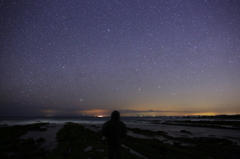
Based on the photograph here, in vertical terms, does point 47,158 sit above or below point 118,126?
below

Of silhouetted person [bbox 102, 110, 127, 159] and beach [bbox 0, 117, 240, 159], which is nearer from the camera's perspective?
silhouetted person [bbox 102, 110, 127, 159]

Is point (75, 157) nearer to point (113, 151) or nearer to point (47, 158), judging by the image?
point (47, 158)

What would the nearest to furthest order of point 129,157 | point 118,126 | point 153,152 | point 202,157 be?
point 118,126 → point 129,157 → point 202,157 → point 153,152

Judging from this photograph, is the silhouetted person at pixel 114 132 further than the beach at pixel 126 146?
No

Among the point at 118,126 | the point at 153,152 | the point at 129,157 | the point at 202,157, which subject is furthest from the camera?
the point at 153,152

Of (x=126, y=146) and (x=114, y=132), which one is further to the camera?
(x=126, y=146)

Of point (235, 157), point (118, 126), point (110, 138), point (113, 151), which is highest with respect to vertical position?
point (118, 126)

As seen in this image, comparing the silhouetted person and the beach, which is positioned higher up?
the silhouetted person

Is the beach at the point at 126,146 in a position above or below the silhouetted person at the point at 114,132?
below

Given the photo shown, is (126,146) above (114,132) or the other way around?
the other way around

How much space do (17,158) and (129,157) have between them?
781 centimetres

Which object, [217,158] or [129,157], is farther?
[217,158]

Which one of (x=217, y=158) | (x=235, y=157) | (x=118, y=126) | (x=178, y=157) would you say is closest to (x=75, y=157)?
(x=118, y=126)

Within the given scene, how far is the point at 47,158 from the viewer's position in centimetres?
1011
